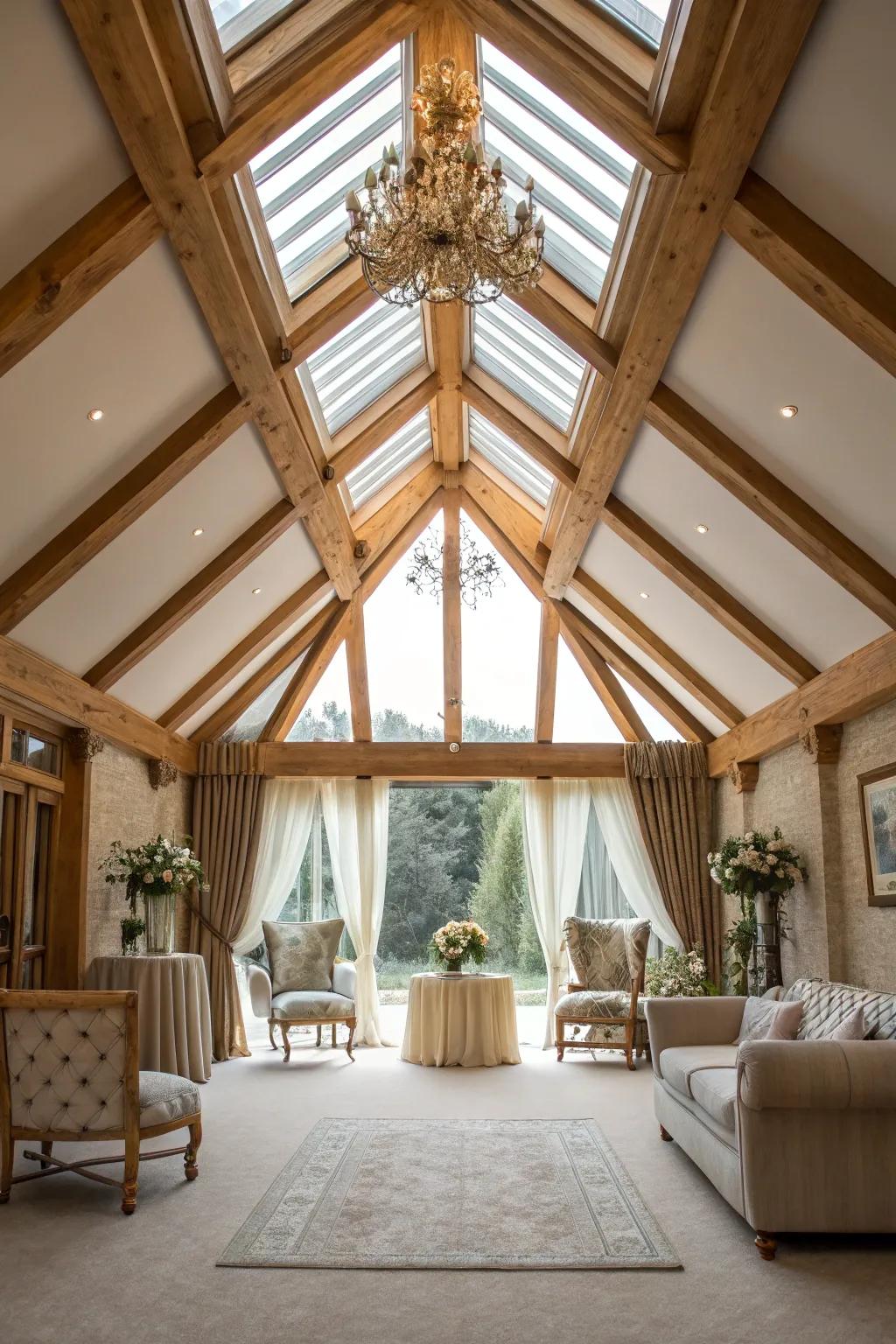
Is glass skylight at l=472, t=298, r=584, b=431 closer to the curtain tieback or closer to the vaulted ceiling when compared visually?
the vaulted ceiling

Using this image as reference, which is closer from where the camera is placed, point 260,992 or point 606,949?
point 260,992

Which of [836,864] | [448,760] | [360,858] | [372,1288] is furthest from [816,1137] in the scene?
[360,858]

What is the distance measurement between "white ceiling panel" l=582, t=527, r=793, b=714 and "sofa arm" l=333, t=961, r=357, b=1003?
3620 mm

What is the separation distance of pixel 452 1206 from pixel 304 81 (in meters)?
4.41

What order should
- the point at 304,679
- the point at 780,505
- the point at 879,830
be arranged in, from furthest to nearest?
1. the point at 304,679
2. the point at 879,830
3. the point at 780,505

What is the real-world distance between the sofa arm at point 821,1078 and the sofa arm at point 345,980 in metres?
5.02

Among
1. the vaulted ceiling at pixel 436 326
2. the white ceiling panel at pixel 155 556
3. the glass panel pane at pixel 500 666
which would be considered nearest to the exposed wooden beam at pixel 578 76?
the vaulted ceiling at pixel 436 326

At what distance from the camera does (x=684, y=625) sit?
25.0ft

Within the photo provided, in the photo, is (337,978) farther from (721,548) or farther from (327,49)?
(327,49)

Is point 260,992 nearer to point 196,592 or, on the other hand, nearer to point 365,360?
point 196,592

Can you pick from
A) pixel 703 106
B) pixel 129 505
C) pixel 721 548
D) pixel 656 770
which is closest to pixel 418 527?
pixel 656 770

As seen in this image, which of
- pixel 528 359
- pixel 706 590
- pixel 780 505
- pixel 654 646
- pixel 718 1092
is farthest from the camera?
pixel 654 646

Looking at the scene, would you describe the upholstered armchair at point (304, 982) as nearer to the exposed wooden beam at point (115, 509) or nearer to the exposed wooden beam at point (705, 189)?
the exposed wooden beam at point (115, 509)

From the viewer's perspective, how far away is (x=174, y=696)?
8242 millimetres
